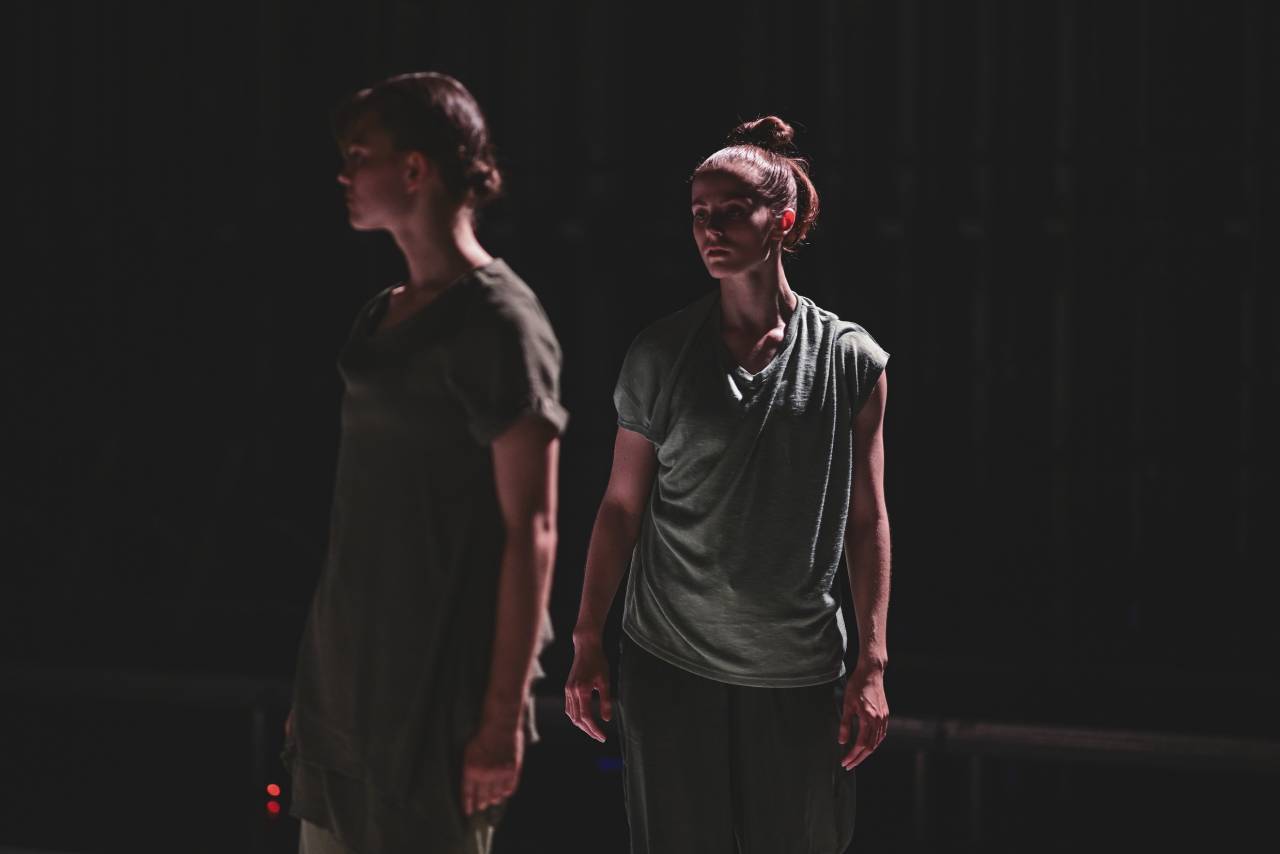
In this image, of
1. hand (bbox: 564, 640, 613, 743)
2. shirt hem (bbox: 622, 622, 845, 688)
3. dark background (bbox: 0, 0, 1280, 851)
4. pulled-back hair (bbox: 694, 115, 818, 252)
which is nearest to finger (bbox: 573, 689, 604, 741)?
hand (bbox: 564, 640, 613, 743)

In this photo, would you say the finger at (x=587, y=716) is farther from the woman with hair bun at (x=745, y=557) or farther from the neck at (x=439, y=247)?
the neck at (x=439, y=247)

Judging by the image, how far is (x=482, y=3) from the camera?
4.67 m

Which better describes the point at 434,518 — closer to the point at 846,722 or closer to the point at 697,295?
the point at 846,722

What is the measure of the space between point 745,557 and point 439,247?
780mm

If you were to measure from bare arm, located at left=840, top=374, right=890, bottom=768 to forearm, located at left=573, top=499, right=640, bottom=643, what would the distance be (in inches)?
13.5

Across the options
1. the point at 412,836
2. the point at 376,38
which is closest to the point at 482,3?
the point at 376,38

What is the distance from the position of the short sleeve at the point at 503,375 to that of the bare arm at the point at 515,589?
0.05 ft

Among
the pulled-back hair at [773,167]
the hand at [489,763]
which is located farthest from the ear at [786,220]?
the hand at [489,763]

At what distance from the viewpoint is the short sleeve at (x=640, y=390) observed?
229 centimetres

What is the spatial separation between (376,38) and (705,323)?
2.78 metres

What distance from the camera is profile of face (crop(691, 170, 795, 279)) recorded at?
2.20 meters

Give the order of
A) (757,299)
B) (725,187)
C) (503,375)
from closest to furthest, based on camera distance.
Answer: (503,375)
(725,187)
(757,299)

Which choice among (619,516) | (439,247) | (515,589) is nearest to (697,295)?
(619,516)

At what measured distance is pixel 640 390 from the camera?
7.55 ft
